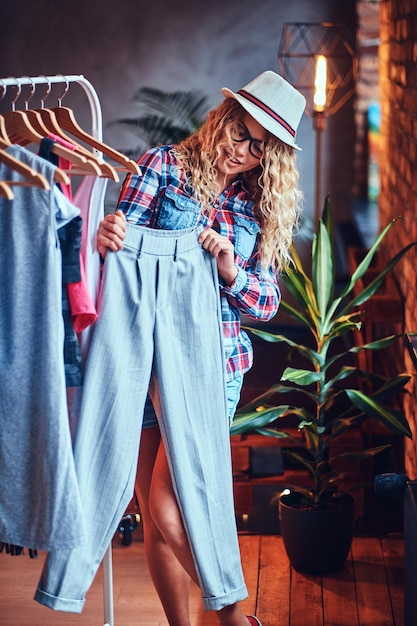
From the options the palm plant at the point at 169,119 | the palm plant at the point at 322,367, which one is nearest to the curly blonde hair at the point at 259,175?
the palm plant at the point at 322,367

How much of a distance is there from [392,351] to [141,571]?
4.72 ft

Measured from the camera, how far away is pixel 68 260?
202 cm

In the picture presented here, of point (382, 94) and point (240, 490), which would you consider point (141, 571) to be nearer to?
point (240, 490)

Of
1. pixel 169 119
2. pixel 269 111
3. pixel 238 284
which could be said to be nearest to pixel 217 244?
pixel 238 284

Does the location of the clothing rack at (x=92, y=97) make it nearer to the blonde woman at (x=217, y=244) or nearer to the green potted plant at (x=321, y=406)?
the blonde woman at (x=217, y=244)

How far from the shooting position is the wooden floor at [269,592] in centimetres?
286

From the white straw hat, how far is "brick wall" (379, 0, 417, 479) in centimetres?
89

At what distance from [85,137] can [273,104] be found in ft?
1.58

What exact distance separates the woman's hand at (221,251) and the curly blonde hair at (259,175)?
137 mm

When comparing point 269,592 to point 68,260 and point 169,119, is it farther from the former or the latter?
point 169,119

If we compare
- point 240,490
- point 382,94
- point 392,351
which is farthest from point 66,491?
point 382,94

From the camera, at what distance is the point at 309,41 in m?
5.58

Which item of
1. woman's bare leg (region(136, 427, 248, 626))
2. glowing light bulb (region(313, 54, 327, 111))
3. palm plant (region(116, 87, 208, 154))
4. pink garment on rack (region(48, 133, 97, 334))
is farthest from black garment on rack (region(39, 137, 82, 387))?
palm plant (region(116, 87, 208, 154))

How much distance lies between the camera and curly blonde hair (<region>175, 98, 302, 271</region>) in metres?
2.34
